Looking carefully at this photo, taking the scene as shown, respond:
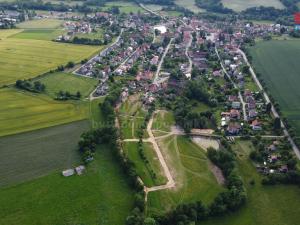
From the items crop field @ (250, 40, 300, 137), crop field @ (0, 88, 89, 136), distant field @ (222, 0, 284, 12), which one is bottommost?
crop field @ (0, 88, 89, 136)

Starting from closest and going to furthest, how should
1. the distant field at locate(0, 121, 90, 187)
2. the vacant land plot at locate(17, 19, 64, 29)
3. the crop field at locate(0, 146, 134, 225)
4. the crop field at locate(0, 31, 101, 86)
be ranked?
1. the crop field at locate(0, 146, 134, 225)
2. the distant field at locate(0, 121, 90, 187)
3. the crop field at locate(0, 31, 101, 86)
4. the vacant land plot at locate(17, 19, 64, 29)

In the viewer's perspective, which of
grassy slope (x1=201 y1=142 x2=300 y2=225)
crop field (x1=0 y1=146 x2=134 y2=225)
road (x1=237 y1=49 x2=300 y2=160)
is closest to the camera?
crop field (x1=0 y1=146 x2=134 y2=225)

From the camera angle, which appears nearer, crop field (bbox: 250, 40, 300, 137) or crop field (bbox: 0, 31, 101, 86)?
crop field (bbox: 250, 40, 300, 137)

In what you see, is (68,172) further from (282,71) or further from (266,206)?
(282,71)

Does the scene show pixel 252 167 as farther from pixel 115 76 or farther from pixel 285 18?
pixel 285 18

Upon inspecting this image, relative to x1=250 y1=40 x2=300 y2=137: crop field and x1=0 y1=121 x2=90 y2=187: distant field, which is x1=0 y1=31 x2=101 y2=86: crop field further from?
x1=250 y1=40 x2=300 y2=137: crop field

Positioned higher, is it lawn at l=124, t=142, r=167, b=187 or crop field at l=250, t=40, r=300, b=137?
crop field at l=250, t=40, r=300, b=137

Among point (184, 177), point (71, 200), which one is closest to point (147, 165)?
point (184, 177)

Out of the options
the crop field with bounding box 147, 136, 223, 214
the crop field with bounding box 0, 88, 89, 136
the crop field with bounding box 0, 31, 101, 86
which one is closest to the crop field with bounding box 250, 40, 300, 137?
the crop field with bounding box 147, 136, 223, 214

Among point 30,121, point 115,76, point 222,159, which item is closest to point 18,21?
point 115,76
